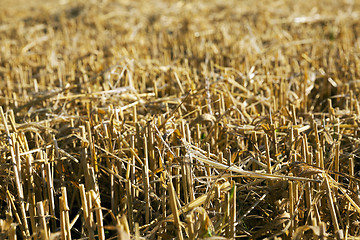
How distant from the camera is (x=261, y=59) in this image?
111 inches

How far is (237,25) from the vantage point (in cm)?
405

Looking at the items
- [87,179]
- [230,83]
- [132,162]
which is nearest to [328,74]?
[230,83]

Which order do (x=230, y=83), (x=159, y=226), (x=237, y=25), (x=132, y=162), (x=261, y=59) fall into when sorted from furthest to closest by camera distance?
(x=237, y=25) < (x=261, y=59) < (x=230, y=83) < (x=132, y=162) < (x=159, y=226)

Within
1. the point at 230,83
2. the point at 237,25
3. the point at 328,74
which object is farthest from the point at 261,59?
the point at 237,25

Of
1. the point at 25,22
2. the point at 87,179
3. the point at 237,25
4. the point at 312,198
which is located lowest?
the point at 312,198

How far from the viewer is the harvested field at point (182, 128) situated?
119 cm

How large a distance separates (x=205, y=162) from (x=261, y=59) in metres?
1.73

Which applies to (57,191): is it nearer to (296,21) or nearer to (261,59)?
(261,59)

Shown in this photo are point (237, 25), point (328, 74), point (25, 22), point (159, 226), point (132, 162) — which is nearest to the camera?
point (159, 226)

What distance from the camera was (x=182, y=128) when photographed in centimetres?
141

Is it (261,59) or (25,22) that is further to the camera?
(25,22)

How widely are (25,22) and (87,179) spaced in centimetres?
402

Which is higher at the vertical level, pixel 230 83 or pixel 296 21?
pixel 296 21

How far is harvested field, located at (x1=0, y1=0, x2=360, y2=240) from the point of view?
1.19 m
